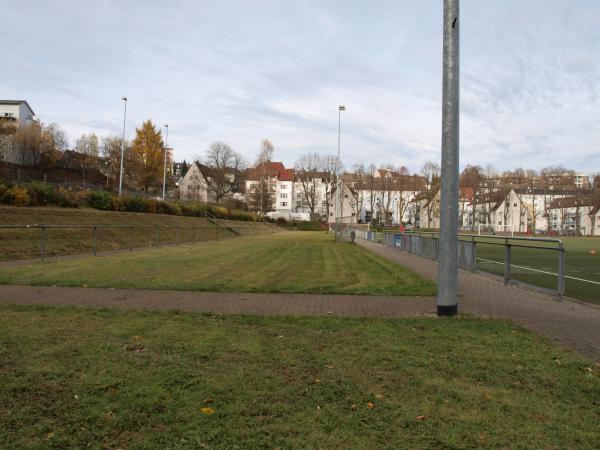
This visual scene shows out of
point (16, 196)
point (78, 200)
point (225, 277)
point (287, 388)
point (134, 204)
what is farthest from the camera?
point (134, 204)

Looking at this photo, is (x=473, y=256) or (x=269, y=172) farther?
(x=269, y=172)

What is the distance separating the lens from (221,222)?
176 ft

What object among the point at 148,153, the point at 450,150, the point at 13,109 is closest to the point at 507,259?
the point at 450,150

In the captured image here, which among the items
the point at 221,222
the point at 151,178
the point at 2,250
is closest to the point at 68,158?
the point at 151,178

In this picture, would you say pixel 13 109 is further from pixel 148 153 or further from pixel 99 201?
pixel 99 201

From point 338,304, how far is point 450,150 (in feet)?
11.0

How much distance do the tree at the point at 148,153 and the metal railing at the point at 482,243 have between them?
50.7 metres

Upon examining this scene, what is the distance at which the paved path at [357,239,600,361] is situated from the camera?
6258 mm

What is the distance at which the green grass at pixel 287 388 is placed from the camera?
3.20m

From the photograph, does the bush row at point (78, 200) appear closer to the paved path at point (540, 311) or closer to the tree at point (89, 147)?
the paved path at point (540, 311)

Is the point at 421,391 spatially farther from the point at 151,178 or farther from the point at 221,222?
the point at 151,178

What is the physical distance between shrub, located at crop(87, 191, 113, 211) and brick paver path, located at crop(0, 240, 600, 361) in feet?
76.0

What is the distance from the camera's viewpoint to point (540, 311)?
830 cm

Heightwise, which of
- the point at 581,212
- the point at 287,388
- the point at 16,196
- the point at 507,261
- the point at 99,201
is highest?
the point at 581,212
